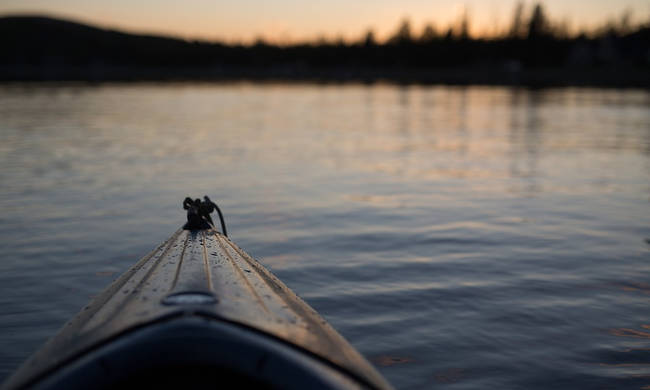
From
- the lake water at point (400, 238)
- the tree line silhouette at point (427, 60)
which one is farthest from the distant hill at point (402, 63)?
the lake water at point (400, 238)

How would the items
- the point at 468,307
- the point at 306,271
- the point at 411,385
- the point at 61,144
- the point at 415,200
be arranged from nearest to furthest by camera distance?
the point at 411,385 → the point at 468,307 → the point at 306,271 → the point at 415,200 → the point at 61,144

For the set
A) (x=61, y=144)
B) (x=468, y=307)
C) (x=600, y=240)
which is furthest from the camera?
(x=61, y=144)

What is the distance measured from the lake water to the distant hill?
340ft

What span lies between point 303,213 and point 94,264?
424 centimetres

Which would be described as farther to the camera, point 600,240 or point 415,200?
point 415,200

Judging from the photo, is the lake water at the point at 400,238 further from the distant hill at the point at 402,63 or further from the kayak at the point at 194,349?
the distant hill at the point at 402,63

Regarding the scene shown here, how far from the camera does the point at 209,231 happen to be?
496 centimetres

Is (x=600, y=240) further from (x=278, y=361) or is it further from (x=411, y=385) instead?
(x=278, y=361)

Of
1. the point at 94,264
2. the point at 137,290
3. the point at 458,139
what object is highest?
the point at 458,139

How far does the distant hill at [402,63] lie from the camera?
12962 centimetres

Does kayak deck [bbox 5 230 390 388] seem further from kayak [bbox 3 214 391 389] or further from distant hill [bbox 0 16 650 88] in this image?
distant hill [bbox 0 16 650 88]

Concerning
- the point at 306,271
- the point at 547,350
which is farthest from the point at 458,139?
the point at 547,350

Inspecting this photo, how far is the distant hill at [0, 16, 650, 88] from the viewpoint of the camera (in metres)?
130

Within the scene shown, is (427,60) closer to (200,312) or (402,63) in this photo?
(402,63)
